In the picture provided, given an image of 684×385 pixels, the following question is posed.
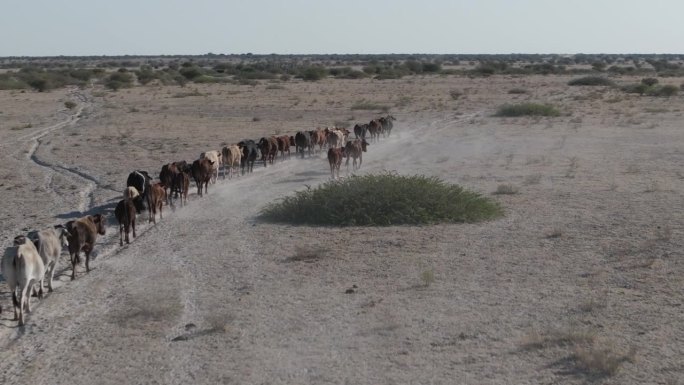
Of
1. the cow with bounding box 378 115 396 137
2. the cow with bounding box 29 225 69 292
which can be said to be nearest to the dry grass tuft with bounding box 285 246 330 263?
the cow with bounding box 29 225 69 292

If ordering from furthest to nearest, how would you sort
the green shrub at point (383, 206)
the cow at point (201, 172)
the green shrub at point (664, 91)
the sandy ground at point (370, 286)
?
the green shrub at point (664, 91)
the cow at point (201, 172)
the green shrub at point (383, 206)
the sandy ground at point (370, 286)

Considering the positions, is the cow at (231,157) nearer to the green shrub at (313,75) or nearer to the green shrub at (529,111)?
the green shrub at (529,111)

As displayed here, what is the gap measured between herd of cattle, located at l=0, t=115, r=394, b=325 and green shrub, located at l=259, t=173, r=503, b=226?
86.1 inches

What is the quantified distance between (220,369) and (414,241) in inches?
251

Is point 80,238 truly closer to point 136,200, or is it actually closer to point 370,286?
point 136,200

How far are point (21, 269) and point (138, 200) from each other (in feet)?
19.3

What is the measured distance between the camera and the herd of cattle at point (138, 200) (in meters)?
10.4

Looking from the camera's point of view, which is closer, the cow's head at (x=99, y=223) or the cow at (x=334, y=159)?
the cow's head at (x=99, y=223)

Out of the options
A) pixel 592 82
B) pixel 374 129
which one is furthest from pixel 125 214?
pixel 592 82

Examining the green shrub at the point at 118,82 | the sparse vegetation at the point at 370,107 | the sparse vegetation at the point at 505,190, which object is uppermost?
the sparse vegetation at the point at 505,190

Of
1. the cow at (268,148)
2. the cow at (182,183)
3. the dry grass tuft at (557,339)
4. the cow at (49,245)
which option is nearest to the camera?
the dry grass tuft at (557,339)

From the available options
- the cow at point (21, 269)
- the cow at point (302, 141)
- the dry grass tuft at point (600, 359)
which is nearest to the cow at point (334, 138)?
the cow at point (302, 141)

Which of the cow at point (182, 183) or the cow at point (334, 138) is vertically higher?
the cow at point (182, 183)

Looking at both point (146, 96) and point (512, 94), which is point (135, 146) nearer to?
point (146, 96)
